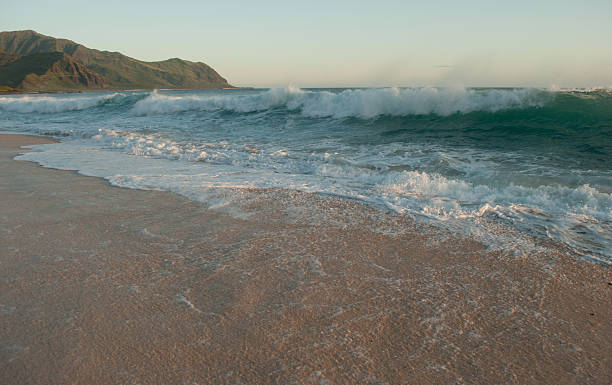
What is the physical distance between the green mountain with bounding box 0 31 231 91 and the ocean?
9905cm

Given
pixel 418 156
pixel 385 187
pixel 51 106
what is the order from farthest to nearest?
pixel 51 106 < pixel 418 156 < pixel 385 187

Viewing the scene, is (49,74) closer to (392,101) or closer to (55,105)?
(55,105)

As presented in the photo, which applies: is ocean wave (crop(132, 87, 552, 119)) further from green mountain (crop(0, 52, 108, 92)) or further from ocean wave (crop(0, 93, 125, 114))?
green mountain (crop(0, 52, 108, 92))

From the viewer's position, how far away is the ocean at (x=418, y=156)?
3873 mm

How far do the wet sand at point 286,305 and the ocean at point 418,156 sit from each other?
0.71 meters

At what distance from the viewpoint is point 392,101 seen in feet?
44.2

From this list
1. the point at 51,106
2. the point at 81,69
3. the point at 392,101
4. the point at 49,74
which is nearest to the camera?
the point at 392,101

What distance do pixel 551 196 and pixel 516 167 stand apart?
2277 millimetres

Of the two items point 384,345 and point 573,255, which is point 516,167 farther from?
point 384,345

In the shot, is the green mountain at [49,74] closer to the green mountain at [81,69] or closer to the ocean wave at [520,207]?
the green mountain at [81,69]

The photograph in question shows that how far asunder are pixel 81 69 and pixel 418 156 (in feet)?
418

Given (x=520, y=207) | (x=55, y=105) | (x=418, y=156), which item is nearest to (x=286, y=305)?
(x=520, y=207)

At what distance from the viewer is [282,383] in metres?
1.60

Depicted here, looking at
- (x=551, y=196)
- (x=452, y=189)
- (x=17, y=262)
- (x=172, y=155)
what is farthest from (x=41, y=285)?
(x=172, y=155)
